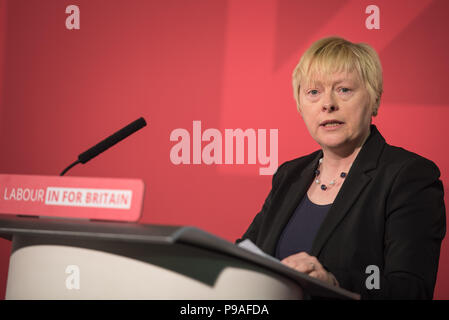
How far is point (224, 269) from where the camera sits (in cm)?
81

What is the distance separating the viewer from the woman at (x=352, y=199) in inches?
48.3

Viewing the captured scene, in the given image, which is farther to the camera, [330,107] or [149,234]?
[330,107]

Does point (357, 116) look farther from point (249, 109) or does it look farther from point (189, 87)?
point (189, 87)

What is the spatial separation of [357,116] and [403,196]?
0.32 meters

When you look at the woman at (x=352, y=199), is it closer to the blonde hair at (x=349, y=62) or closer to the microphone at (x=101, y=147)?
the blonde hair at (x=349, y=62)

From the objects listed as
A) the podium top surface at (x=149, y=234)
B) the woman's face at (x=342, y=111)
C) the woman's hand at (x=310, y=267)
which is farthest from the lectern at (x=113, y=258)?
the woman's face at (x=342, y=111)

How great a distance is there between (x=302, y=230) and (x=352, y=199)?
0.19m

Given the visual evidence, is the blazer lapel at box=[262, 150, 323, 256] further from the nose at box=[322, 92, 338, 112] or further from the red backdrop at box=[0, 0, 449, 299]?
the red backdrop at box=[0, 0, 449, 299]

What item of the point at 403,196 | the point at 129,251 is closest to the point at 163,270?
the point at 129,251

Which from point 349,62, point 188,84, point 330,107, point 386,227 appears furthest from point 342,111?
point 188,84

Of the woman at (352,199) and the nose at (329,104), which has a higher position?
the nose at (329,104)

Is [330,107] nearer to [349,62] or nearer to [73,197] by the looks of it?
[349,62]

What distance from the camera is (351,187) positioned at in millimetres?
1463

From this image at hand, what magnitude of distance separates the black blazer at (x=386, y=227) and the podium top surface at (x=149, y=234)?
0.32 metres
